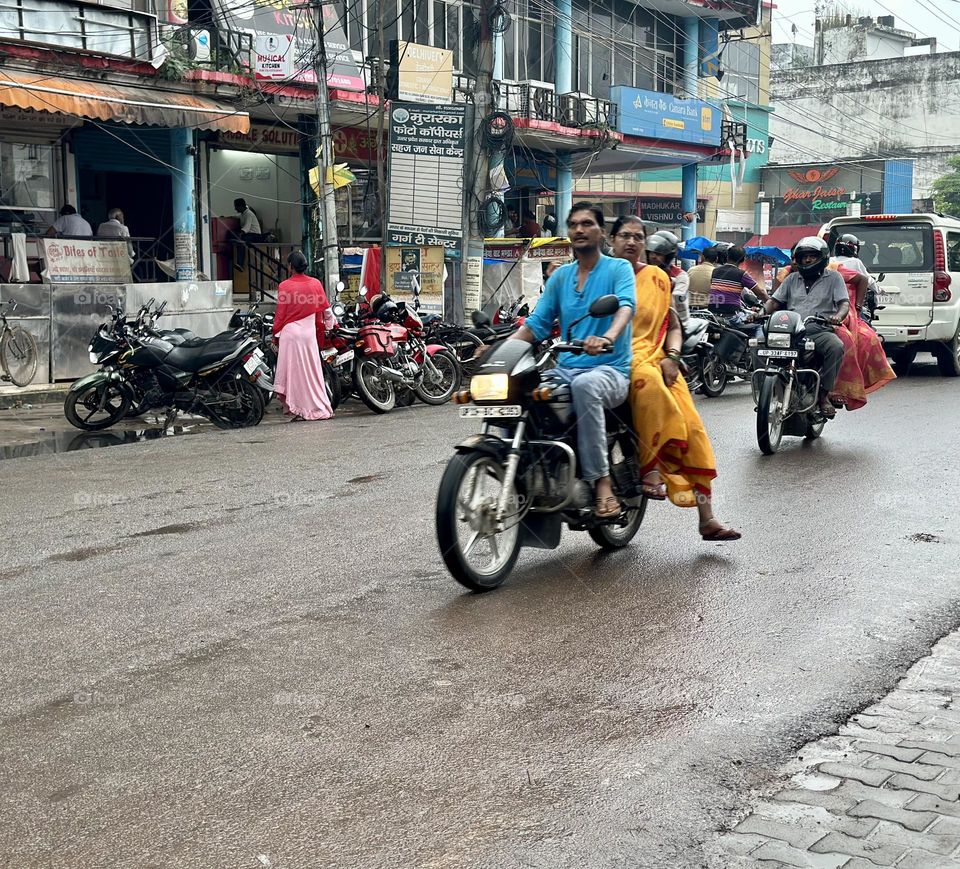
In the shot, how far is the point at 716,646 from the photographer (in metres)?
4.68

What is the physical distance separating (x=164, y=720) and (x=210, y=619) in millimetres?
1129

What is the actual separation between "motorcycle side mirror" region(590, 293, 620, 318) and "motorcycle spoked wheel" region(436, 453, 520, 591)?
83 cm

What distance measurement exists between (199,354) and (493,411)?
22.6ft

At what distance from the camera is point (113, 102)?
1602 centimetres

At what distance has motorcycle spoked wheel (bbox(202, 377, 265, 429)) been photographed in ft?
38.8

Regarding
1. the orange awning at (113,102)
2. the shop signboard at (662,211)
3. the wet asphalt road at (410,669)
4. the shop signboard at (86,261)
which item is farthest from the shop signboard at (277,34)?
the shop signboard at (662,211)

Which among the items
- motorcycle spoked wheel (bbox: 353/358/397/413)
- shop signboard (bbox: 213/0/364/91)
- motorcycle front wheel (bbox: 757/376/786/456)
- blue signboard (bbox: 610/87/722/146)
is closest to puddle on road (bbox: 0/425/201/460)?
motorcycle spoked wheel (bbox: 353/358/397/413)

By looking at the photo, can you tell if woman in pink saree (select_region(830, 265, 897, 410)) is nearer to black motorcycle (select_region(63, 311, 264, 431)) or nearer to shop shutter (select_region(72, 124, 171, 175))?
black motorcycle (select_region(63, 311, 264, 431))

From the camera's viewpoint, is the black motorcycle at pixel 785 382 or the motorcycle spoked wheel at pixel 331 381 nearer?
the black motorcycle at pixel 785 382

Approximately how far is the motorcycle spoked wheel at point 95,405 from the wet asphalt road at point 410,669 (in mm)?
3853

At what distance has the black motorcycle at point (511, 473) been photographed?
5195mm

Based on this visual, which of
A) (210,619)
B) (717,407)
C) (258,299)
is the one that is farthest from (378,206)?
(210,619)

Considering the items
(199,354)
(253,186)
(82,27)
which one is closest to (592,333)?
(199,354)

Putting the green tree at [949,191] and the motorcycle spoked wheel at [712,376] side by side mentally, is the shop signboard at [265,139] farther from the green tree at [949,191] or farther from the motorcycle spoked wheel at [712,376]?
the green tree at [949,191]
